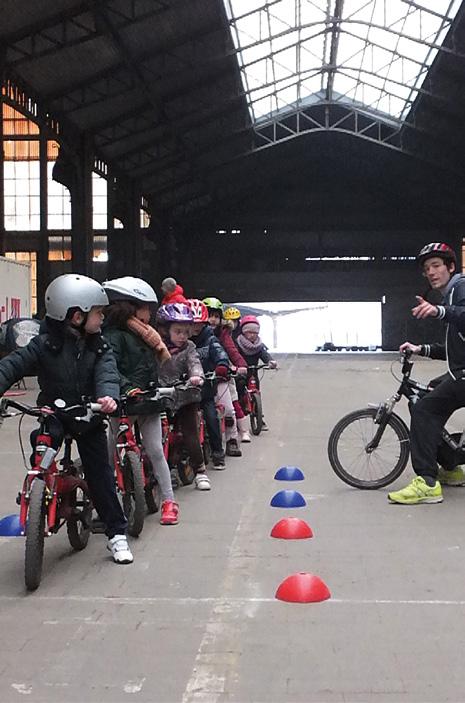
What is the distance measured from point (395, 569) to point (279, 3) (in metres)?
23.7

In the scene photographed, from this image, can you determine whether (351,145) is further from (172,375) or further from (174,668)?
(174,668)

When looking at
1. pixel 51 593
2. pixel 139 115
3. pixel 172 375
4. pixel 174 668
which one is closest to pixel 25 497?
pixel 51 593

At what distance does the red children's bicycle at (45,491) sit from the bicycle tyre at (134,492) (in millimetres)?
461

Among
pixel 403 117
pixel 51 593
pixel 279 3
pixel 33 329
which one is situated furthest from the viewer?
pixel 403 117

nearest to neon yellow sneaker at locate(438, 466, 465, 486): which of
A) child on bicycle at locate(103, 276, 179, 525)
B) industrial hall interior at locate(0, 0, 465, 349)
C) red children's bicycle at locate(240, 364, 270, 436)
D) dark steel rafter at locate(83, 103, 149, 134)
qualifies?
child on bicycle at locate(103, 276, 179, 525)

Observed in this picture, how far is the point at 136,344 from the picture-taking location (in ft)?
22.7

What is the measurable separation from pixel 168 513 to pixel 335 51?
2839cm

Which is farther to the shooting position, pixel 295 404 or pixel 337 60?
→ pixel 337 60

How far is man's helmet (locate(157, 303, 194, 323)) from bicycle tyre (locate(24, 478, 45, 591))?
288 centimetres

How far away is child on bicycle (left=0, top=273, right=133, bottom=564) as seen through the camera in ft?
18.3

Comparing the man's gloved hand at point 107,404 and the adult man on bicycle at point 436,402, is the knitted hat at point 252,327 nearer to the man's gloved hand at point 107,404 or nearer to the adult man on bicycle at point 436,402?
the adult man on bicycle at point 436,402

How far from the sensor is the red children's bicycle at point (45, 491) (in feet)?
17.4

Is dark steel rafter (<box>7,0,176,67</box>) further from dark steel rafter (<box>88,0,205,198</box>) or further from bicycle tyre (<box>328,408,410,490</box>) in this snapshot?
bicycle tyre (<box>328,408,410,490</box>)

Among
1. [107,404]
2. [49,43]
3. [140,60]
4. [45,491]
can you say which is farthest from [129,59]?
[45,491]
